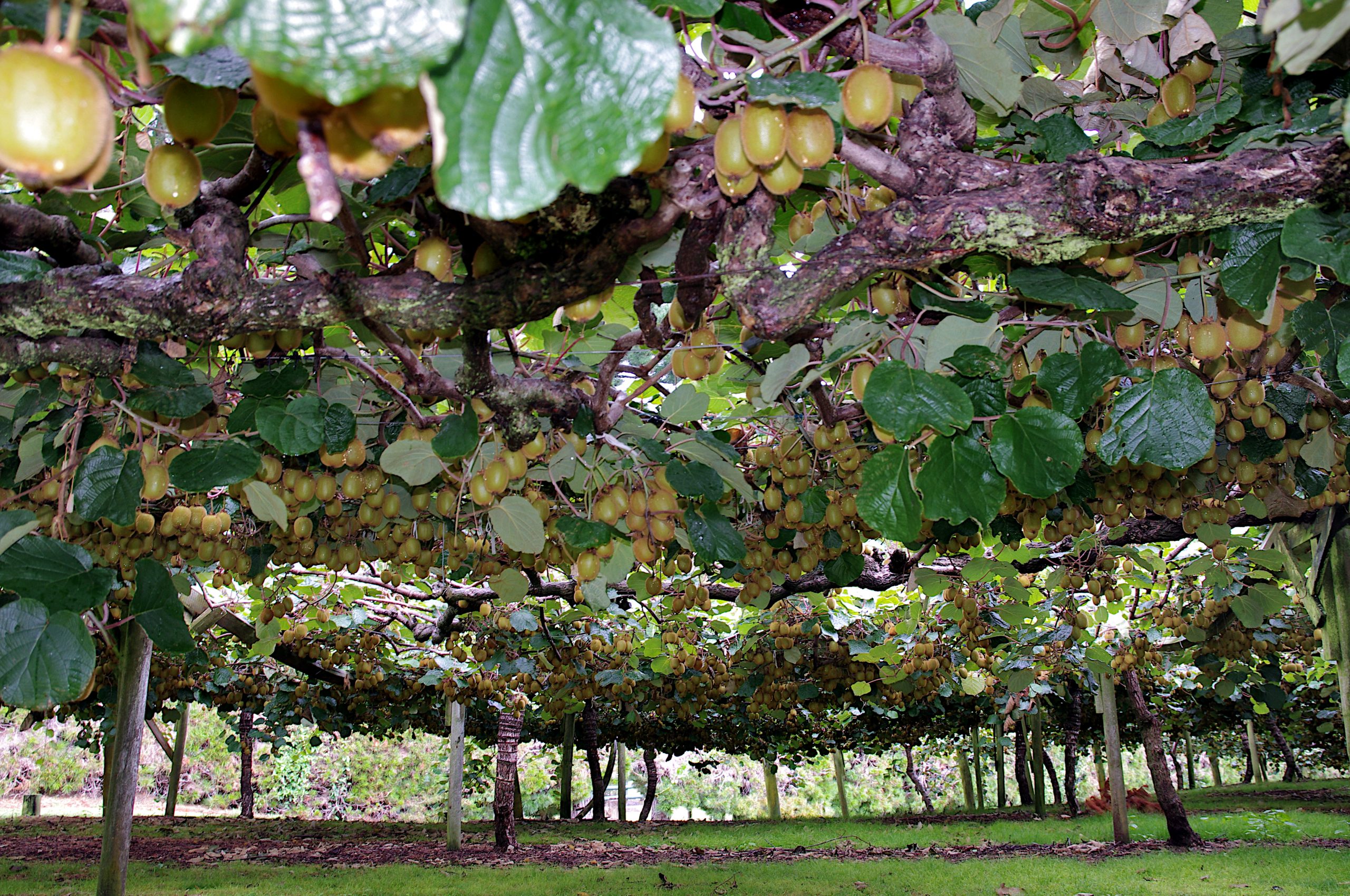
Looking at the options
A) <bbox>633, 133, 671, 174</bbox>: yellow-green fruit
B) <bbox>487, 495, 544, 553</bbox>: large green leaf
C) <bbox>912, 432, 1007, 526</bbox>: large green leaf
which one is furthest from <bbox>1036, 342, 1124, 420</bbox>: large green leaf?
<bbox>487, 495, 544, 553</bbox>: large green leaf

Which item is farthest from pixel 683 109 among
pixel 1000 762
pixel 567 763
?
pixel 1000 762

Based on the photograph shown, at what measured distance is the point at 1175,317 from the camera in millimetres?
2074

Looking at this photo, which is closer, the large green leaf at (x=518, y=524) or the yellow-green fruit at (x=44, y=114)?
the yellow-green fruit at (x=44, y=114)

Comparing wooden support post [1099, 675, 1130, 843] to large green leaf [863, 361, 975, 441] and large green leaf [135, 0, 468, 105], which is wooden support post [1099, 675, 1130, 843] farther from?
large green leaf [135, 0, 468, 105]

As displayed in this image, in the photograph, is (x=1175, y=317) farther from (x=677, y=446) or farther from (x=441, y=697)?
(x=441, y=697)

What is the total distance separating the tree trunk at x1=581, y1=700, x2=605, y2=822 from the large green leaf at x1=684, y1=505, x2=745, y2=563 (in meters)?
9.00

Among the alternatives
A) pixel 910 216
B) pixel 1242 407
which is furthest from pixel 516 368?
pixel 1242 407

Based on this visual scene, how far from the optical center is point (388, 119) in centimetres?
52

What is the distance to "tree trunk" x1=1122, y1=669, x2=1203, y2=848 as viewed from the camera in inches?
327

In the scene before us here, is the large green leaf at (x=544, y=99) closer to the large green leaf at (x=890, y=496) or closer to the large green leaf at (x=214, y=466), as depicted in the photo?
the large green leaf at (x=890, y=496)

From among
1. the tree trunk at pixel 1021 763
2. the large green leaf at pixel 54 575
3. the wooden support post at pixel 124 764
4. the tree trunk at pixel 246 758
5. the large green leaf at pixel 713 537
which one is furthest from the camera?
the tree trunk at pixel 1021 763

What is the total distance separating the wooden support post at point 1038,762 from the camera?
12359mm

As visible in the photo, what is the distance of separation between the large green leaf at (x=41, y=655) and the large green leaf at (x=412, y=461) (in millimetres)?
1073

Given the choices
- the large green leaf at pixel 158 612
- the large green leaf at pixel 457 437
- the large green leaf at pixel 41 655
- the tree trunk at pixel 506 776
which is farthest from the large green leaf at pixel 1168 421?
the tree trunk at pixel 506 776
